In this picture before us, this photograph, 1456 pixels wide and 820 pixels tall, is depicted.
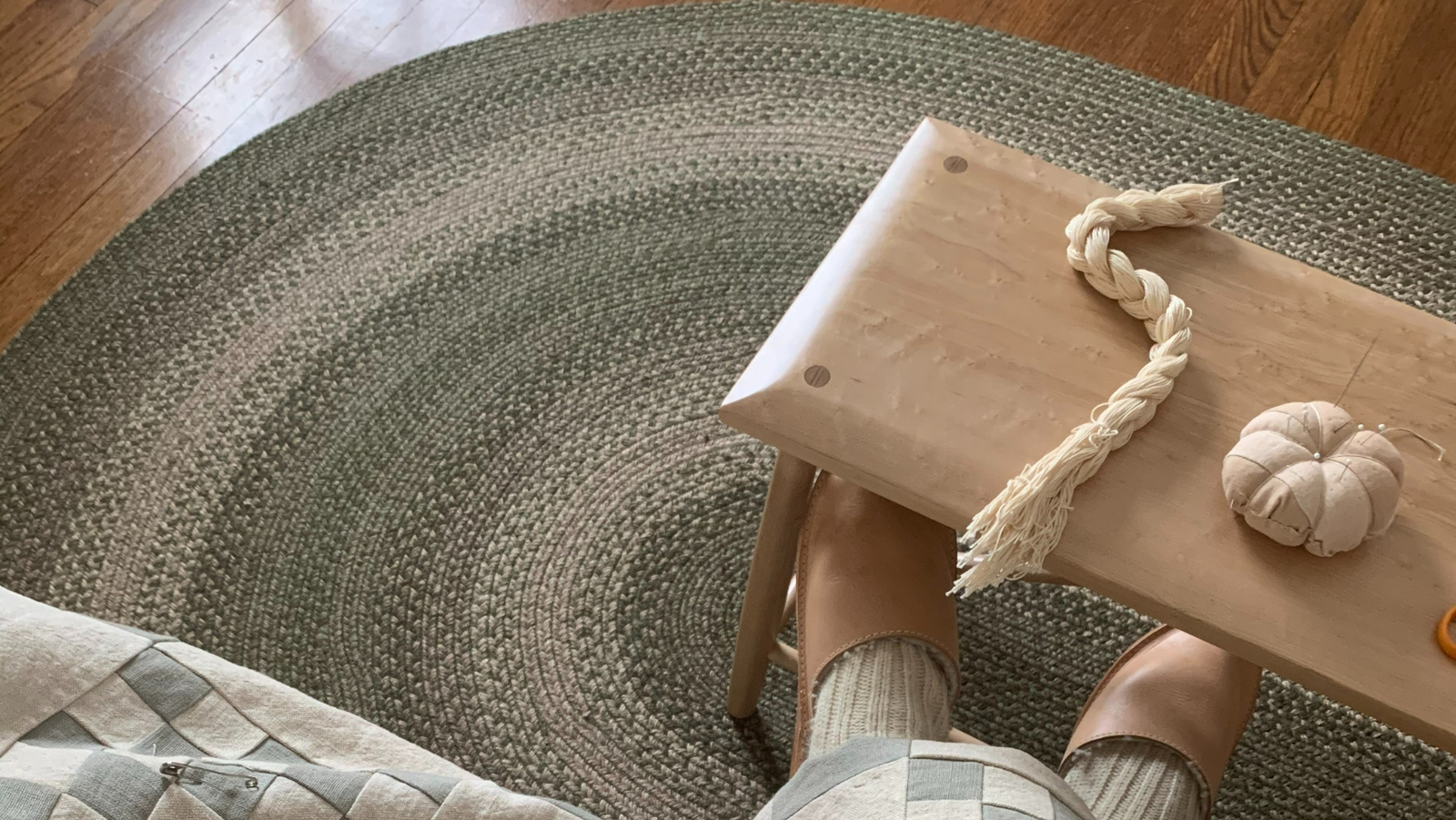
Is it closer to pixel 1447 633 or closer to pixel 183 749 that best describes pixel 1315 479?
pixel 1447 633

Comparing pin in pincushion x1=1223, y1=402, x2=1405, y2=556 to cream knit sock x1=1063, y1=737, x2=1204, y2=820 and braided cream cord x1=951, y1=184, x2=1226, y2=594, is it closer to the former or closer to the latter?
braided cream cord x1=951, y1=184, x2=1226, y2=594

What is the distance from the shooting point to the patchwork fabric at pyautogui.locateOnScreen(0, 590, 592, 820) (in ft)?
1.49

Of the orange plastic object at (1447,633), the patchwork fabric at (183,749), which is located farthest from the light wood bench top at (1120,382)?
the patchwork fabric at (183,749)

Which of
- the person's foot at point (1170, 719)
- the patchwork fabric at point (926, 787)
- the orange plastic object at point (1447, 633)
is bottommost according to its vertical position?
the person's foot at point (1170, 719)

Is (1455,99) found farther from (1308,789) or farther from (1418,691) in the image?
(1418,691)

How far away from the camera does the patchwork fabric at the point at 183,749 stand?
1.49 ft

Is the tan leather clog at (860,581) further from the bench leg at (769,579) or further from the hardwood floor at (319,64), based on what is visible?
the hardwood floor at (319,64)

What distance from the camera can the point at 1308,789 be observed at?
3.07 ft

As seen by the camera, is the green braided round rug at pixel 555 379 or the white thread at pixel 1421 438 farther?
the green braided round rug at pixel 555 379

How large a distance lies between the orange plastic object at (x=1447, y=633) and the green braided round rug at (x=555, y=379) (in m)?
0.39

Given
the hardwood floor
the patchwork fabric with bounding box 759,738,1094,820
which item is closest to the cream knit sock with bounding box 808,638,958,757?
the patchwork fabric with bounding box 759,738,1094,820

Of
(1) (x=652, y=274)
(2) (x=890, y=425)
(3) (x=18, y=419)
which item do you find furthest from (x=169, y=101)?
(2) (x=890, y=425)

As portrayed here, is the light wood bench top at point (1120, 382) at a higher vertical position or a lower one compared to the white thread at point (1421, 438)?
higher

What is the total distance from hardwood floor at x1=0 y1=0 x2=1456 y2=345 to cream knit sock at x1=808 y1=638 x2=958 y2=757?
0.87 metres
